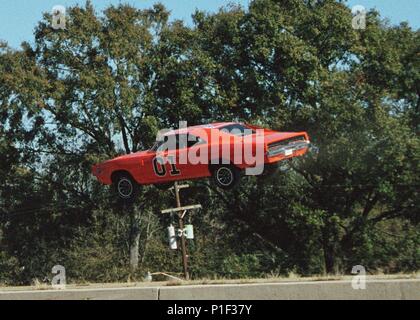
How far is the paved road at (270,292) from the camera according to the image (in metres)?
9.60

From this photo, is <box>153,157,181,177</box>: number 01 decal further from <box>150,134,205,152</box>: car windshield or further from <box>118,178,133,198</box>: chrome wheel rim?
<box>118,178,133,198</box>: chrome wheel rim

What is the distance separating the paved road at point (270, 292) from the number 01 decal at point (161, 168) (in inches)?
290

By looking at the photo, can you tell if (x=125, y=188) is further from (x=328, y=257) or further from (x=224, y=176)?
(x=328, y=257)

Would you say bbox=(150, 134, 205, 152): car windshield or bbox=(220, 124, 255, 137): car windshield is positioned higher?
bbox=(220, 124, 255, 137): car windshield

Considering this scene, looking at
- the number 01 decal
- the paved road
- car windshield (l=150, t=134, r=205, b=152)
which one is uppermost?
car windshield (l=150, t=134, r=205, b=152)

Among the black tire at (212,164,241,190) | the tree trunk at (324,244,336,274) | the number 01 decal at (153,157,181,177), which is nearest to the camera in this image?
the black tire at (212,164,241,190)

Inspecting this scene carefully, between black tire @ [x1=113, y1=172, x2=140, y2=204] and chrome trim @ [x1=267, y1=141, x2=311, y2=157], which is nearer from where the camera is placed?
chrome trim @ [x1=267, y1=141, x2=311, y2=157]

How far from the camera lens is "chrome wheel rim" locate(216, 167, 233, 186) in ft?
56.3

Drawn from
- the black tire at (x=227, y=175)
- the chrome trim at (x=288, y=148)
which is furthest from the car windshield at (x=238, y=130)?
the chrome trim at (x=288, y=148)

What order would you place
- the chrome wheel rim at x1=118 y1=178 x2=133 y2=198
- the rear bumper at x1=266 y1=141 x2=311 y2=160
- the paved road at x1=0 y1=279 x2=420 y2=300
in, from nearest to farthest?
the paved road at x1=0 y1=279 x2=420 y2=300, the rear bumper at x1=266 y1=141 x2=311 y2=160, the chrome wheel rim at x1=118 y1=178 x2=133 y2=198

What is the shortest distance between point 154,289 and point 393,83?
25.6 m

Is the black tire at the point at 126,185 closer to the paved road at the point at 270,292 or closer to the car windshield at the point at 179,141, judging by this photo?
the car windshield at the point at 179,141

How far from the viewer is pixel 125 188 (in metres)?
19.8

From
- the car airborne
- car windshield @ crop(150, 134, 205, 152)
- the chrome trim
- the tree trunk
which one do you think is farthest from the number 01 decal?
the tree trunk
